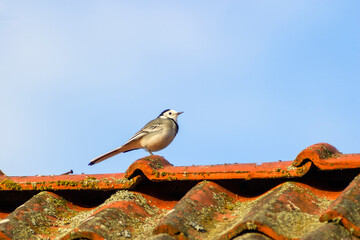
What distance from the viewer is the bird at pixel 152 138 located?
9.58 metres

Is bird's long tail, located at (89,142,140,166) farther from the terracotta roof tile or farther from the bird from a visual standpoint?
the terracotta roof tile

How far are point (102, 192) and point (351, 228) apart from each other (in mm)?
2302

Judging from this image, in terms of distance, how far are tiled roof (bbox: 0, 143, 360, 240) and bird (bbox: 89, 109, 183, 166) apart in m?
4.44

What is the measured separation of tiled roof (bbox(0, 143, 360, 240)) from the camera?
3350mm

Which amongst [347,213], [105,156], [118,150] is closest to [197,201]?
[347,213]

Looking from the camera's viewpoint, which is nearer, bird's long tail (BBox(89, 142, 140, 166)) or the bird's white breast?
bird's long tail (BBox(89, 142, 140, 166))

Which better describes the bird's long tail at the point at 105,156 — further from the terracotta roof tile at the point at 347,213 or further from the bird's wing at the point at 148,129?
the terracotta roof tile at the point at 347,213

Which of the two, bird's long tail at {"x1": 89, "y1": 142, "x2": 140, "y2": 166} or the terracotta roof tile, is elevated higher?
Result: bird's long tail at {"x1": 89, "y1": 142, "x2": 140, "y2": 166}

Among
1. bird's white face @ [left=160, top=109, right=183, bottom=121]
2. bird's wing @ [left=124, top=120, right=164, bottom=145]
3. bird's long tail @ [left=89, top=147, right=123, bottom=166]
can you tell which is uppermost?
bird's white face @ [left=160, top=109, right=183, bottom=121]

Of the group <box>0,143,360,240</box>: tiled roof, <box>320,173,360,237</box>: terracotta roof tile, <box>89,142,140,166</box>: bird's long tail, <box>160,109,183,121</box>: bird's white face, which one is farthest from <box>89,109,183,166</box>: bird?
<box>320,173,360,237</box>: terracotta roof tile

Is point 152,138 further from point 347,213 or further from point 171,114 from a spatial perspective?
point 347,213

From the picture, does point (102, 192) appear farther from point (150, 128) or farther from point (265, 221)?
point (150, 128)

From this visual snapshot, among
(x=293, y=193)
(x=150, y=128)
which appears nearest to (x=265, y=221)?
(x=293, y=193)

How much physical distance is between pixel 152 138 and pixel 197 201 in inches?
223
